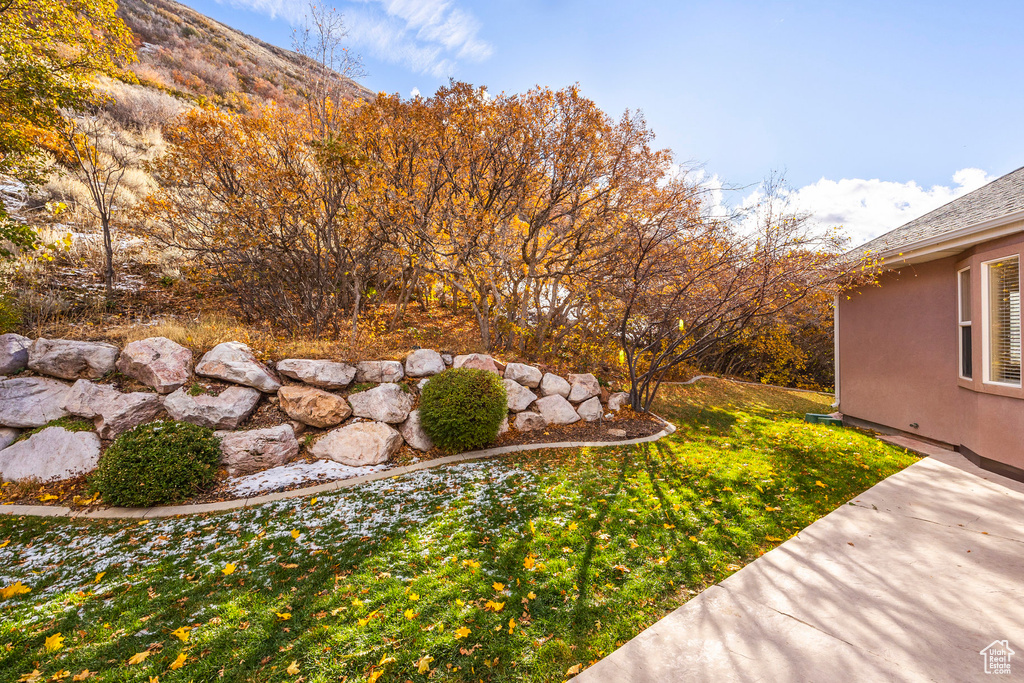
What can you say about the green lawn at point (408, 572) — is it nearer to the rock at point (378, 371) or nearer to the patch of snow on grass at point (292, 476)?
the patch of snow on grass at point (292, 476)

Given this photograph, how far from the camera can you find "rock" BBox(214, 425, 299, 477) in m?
4.71

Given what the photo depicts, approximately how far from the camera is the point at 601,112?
22.1 feet

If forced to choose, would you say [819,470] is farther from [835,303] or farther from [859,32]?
[859,32]

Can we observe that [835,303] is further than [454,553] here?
Yes

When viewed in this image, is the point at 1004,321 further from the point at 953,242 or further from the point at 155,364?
the point at 155,364

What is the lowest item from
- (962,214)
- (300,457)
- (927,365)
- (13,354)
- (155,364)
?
(300,457)

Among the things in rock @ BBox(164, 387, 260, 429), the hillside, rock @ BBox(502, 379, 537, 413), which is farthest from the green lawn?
the hillside

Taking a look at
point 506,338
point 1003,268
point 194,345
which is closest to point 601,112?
point 506,338

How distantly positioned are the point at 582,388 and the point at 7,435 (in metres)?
7.88

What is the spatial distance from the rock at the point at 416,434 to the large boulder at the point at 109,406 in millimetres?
3054

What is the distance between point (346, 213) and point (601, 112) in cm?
476

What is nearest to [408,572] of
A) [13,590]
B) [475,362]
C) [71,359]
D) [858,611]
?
[13,590]

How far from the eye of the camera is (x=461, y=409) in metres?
5.38

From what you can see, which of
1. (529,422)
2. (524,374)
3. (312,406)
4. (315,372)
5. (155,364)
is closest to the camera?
(155,364)
